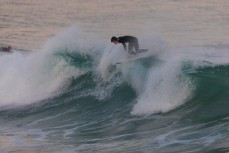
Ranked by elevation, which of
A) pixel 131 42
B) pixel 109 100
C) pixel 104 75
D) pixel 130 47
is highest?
pixel 131 42

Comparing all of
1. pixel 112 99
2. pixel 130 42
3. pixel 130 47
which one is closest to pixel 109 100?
pixel 112 99

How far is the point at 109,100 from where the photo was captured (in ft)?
62.1

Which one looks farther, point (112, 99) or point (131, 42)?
point (131, 42)

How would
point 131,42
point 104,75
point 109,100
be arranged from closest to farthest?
1. point 109,100
2. point 131,42
3. point 104,75

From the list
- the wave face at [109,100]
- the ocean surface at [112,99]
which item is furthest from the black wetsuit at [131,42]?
the wave face at [109,100]

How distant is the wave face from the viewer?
1355 centimetres

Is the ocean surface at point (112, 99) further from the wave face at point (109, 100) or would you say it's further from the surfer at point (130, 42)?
the surfer at point (130, 42)

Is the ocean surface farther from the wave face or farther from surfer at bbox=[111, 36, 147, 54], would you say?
surfer at bbox=[111, 36, 147, 54]

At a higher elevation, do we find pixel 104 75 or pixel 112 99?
pixel 104 75

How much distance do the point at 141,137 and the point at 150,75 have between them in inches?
185

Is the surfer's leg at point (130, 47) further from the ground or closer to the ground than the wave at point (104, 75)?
further from the ground

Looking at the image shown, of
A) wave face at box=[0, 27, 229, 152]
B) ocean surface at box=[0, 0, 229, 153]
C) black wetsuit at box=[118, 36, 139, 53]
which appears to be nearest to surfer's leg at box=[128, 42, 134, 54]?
black wetsuit at box=[118, 36, 139, 53]

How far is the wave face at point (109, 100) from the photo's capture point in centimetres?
1355

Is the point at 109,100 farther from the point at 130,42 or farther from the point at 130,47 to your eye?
the point at 130,42
